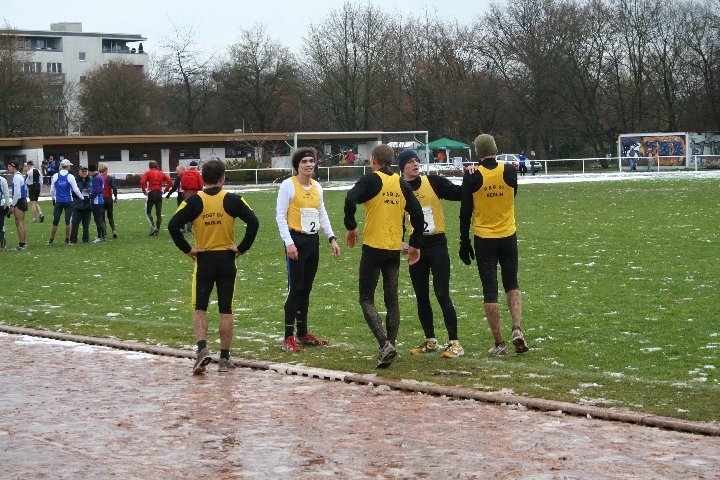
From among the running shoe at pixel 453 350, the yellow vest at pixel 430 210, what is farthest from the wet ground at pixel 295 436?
the yellow vest at pixel 430 210

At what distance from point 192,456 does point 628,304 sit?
7382 mm

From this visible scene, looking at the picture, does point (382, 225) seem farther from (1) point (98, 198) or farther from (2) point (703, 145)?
(2) point (703, 145)

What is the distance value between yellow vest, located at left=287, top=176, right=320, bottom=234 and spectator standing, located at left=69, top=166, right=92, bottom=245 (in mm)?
14951

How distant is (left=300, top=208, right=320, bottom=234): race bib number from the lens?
11.2m

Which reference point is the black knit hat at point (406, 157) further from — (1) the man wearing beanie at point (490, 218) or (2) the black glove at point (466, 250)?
(2) the black glove at point (466, 250)

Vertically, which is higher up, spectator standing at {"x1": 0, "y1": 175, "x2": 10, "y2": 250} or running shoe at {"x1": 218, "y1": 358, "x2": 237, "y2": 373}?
spectator standing at {"x1": 0, "y1": 175, "x2": 10, "y2": 250}

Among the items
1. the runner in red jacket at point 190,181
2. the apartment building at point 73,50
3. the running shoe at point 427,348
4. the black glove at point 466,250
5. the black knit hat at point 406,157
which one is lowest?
the running shoe at point 427,348

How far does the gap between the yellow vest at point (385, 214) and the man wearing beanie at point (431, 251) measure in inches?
15.8

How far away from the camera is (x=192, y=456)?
23.1 feet

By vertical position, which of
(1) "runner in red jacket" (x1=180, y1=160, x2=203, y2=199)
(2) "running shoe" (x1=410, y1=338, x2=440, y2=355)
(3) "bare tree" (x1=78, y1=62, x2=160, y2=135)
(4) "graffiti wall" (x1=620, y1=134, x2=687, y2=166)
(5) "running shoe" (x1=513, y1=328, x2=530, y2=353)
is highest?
(3) "bare tree" (x1=78, y1=62, x2=160, y2=135)

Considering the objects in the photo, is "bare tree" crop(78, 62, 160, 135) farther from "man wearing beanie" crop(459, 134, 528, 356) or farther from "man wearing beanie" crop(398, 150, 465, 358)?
"man wearing beanie" crop(459, 134, 528, 356)

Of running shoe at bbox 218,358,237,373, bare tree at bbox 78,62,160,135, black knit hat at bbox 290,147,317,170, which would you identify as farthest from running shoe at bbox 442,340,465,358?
bare tree at bbox 78,62,160,135

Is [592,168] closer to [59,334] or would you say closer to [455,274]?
[455,274]

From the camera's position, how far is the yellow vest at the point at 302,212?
1120 cm
